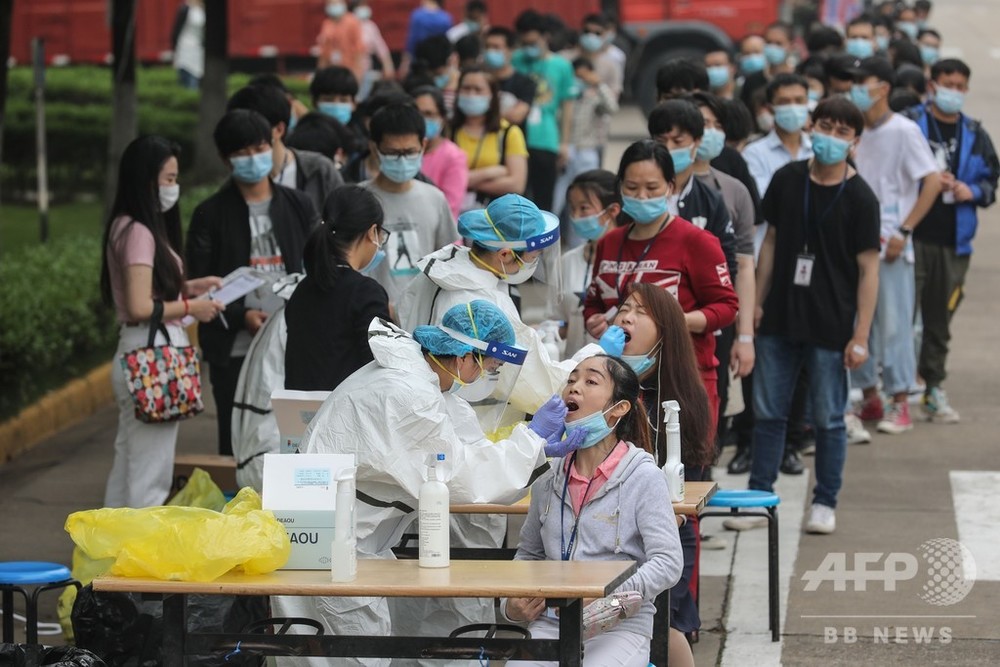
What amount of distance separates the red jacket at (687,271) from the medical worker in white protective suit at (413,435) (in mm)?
1531

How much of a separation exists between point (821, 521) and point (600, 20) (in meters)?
11.0

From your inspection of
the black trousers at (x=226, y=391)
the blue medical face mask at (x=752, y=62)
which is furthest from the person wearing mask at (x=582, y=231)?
the blue medical face mask at (x=752, y=62)

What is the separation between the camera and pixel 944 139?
10.3m

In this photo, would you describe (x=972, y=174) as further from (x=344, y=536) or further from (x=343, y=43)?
(x=343, y=43)

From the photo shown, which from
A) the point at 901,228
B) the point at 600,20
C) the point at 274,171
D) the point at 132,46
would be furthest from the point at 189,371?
the point at 600,20

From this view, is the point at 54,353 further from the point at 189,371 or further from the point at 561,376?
the point at 561,376

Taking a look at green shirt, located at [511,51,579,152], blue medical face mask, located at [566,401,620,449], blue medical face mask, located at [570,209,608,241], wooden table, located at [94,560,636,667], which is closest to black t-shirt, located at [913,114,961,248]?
blue medical face mask, located at [570,209,608,241]

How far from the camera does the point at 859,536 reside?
8023 millimetres

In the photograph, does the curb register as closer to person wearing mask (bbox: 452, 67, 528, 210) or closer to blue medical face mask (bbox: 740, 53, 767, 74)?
person wearing mask (bbox: 452, 67, 528, 210)

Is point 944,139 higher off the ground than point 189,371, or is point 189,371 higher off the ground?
point 944,139

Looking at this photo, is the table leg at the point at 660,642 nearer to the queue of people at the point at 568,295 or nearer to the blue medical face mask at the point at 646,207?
the queue of people at the point at 568,295

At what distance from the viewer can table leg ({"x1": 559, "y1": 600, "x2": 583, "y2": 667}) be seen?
15.5ft

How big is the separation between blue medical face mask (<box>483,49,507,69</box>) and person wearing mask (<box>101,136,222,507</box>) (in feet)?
24.3

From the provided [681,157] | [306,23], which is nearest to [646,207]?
[681,157]
